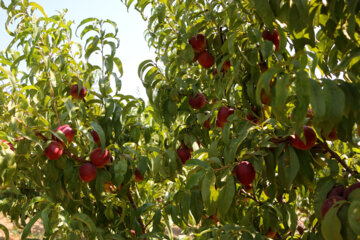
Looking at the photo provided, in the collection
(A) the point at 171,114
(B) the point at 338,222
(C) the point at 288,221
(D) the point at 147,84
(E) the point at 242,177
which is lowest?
(C) the point at 288,221

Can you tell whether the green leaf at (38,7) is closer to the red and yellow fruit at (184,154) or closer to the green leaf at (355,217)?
the red and yellow fruit at (184,154)

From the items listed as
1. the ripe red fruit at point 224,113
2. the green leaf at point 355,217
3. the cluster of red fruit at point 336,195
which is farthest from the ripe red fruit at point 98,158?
the green leaf at point 355,217

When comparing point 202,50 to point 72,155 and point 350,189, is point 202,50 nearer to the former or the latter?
point 72,155

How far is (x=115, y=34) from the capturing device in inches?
68.7

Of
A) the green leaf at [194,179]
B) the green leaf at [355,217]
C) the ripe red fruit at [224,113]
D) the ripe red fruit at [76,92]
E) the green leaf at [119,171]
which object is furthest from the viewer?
the ripe red fruit at [76,92]

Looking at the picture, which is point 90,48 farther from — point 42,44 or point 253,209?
point 253,209

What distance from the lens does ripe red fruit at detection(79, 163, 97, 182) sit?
1.51 m

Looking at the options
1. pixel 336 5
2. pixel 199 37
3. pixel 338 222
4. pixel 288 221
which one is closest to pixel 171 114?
pixel 199 37

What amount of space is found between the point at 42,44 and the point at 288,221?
1.51 meters

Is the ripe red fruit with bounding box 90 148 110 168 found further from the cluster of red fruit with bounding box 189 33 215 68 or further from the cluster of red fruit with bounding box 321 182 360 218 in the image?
the cluster of red fruit with bounding box 321 182 360 218

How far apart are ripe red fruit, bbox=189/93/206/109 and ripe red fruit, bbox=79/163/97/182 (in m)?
0.64

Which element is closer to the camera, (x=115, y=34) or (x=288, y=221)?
(x=288, y=221)

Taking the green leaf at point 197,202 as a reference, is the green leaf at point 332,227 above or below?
below

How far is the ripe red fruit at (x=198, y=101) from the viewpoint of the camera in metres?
1.85
